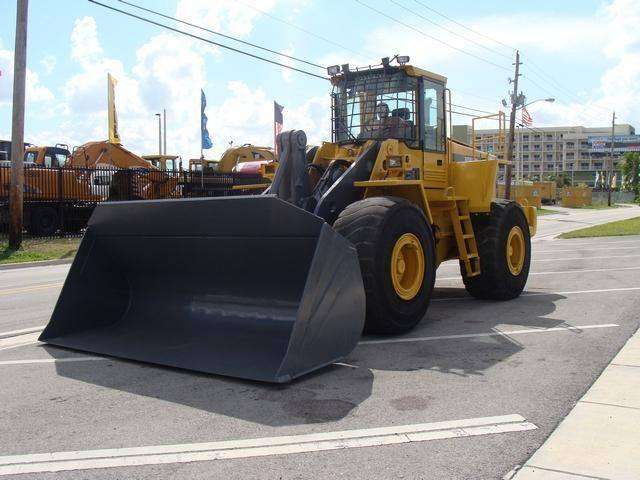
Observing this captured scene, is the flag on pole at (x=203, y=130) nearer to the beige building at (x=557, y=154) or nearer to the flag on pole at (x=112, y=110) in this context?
the flag on pole at (x=112, y=110)

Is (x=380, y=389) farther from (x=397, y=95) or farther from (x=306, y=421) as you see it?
(x=397, y=95)

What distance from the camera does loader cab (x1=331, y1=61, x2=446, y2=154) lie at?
852 centimetres

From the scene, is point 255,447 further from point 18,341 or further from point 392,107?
point 392,107

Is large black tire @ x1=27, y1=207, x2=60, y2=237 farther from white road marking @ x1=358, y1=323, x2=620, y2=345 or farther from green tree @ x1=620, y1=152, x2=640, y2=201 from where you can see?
green tree @ x1=620, y1=152, x2=640, y2=201

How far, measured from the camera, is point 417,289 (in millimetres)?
7109

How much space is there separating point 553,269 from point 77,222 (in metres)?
17.7

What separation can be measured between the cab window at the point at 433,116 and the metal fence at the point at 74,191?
13.2 meters

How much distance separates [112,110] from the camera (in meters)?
27.0

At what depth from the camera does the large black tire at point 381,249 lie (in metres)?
6.43

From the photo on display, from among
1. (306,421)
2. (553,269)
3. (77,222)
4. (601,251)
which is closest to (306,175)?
(306,421)

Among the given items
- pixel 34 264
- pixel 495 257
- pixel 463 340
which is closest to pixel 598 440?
pixel 463 340

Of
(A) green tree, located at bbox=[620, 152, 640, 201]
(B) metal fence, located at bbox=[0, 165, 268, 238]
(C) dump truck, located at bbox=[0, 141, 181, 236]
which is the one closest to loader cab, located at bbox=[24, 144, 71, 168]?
(C) dump truck, located at bbox=[0, 141, 181, 236]

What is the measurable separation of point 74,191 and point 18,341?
18204 mm

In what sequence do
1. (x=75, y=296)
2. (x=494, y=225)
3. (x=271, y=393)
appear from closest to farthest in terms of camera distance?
1. (x=271, y=393)
2. (x=75, y=296)
3. (x=494, y=225)
